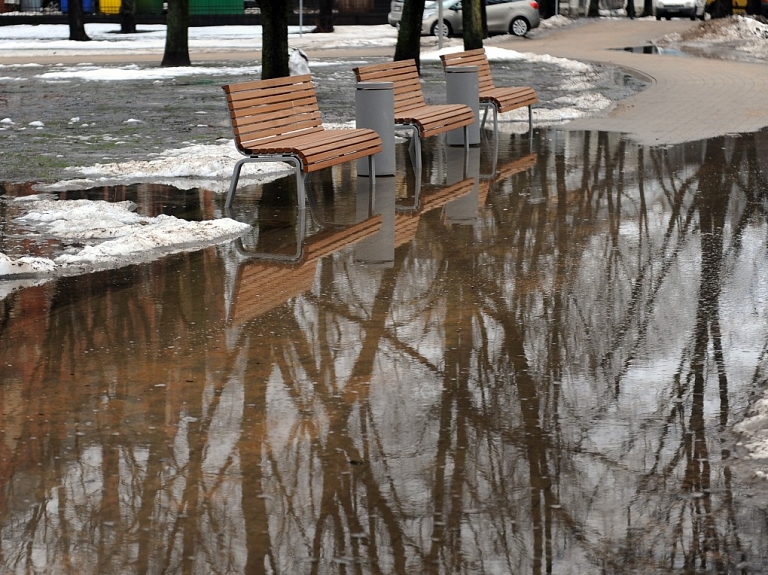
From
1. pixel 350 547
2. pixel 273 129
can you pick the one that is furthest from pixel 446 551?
pixel 273 129

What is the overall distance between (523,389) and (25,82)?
19.7 meters

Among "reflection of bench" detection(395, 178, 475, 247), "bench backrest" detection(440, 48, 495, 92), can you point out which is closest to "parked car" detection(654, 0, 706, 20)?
"bench backrest" detection(440, 48, 495, 92)

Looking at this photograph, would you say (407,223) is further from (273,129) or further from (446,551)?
(446,551)

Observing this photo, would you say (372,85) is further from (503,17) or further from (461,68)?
(503,17)

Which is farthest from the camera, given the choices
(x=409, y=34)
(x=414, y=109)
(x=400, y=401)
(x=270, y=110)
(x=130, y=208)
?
(x=409, y=34)

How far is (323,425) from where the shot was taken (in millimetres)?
4832

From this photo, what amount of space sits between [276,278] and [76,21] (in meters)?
32.1

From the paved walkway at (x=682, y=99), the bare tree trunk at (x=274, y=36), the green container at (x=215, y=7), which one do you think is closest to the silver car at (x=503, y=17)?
Result: the paved walkway at (x=682, y=99)

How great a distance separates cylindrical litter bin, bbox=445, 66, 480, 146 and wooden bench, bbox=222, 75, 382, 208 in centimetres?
275

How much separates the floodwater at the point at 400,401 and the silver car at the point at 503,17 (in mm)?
28675

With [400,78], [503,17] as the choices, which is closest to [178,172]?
→ [400,78]

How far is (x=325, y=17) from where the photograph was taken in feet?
140

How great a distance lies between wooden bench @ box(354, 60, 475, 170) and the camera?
11.3m

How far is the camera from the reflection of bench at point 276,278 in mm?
6574
